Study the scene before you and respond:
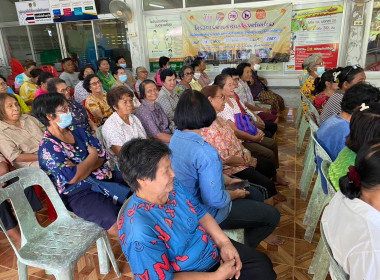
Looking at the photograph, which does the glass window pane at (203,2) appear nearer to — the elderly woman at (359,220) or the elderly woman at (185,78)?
the elderly woman at (185,78)

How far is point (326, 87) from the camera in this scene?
315cm

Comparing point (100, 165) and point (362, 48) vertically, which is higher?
point (362, 48)

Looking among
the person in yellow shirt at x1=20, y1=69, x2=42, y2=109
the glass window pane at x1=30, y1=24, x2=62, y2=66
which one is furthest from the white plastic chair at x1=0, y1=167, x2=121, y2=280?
the glass window pane at x1=30, y1=24, x2=62, y2=66

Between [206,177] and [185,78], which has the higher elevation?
[185,78]

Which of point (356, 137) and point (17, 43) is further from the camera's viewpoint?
point (17, 43)

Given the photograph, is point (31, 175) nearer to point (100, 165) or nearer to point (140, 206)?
point (100, 165)

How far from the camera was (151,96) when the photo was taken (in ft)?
9.39

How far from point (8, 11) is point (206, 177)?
813cm

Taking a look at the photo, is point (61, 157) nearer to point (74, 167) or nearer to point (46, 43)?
point (74, 167)

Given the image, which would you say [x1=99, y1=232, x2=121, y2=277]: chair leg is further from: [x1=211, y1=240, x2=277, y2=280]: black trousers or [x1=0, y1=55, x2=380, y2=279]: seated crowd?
[x1=211, y1=240, x2=277, y2=280]: black trousers

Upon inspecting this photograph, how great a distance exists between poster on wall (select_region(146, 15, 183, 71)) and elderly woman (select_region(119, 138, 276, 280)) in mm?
5363

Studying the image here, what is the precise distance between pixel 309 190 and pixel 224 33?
403 cm

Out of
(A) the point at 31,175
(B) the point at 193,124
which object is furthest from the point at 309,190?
(A) the point at 31,175

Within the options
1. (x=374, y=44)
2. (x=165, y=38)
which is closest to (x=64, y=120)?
(x=165, y=38)
